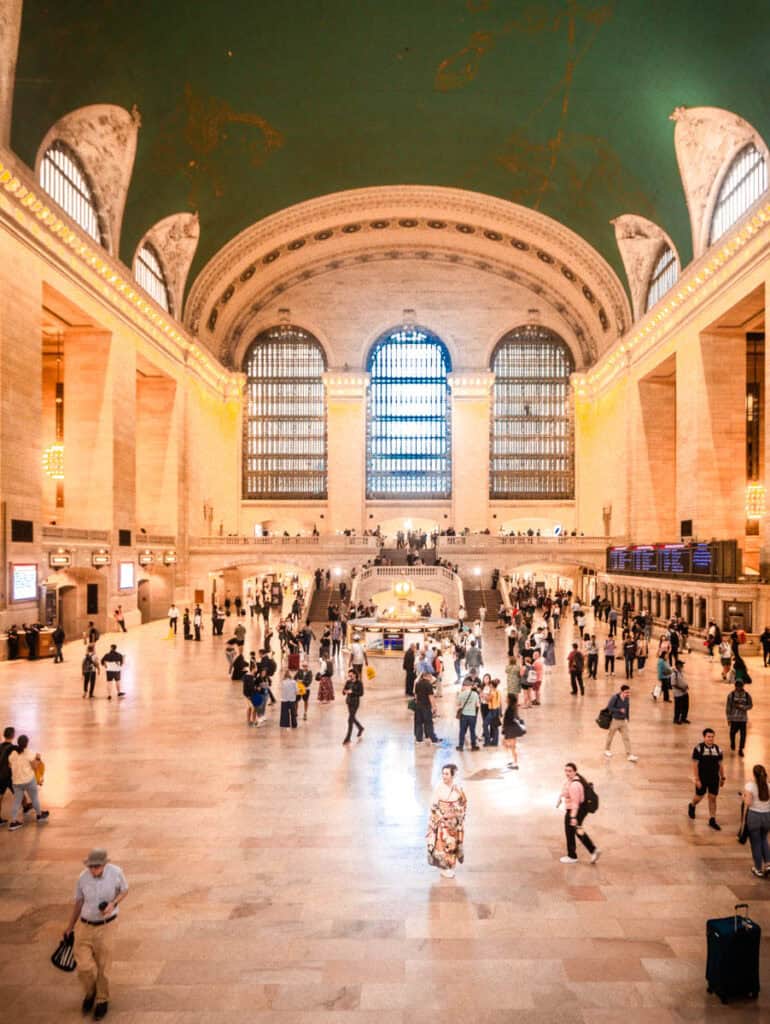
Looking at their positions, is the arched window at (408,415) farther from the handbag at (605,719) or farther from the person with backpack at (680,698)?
the handbag at (605,719)

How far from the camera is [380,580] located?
28.3 metres

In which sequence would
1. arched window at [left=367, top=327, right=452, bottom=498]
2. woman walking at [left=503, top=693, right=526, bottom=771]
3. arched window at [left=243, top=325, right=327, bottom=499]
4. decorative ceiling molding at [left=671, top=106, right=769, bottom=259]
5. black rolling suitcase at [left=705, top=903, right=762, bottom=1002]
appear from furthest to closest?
arched window at [left=367, top=327, right=452, bottom=498] → arched window at [left=243, top=325, right=327, bottom=499] → decorative ceiling molding at [left=671, top=106, right=769, bottom=259] → woman walking at [left=503, top=693, right=526, bottom=771] → black rolling suitcase at [left=705, top=903, right=762, bottom=1002]

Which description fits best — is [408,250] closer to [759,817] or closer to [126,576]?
[126,576]

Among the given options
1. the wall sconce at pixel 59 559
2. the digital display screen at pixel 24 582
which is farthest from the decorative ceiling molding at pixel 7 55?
the wall sconce at pixel 59 559

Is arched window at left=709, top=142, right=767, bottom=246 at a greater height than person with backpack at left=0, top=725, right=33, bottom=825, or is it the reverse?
arched window at left=709, top=142, right=767, bottom=246

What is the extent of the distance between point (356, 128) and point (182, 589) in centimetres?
1922

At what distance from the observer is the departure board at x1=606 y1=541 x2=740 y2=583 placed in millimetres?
20656

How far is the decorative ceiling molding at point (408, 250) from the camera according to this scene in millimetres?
35344

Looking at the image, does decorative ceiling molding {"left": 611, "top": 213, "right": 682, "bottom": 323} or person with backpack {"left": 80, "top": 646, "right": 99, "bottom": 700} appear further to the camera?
decorative ceiling molding {"left": 611, "top": 213, "right": 682, "bottom": 323}

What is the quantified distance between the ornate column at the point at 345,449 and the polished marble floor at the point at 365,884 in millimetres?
30898

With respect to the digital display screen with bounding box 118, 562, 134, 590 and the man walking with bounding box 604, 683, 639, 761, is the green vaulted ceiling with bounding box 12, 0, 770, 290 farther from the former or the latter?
the man walking with bounding box 604, 683, 639, 761

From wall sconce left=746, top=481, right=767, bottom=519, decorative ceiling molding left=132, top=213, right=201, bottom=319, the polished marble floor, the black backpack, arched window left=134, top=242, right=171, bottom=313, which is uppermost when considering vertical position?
decorative ceiling molding left=132, top=213, right=201, bottom=319

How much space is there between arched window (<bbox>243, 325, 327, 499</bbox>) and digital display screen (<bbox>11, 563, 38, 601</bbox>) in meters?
23.0

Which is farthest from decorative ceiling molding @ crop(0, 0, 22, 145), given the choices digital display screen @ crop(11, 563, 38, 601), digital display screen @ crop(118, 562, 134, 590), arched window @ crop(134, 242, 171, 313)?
digital display screen @ crop(118, 562, 134, 590)
